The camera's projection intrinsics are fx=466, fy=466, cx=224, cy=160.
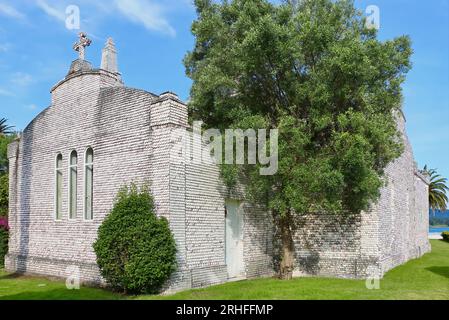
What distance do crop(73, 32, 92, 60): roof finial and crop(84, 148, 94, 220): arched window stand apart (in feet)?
13.6

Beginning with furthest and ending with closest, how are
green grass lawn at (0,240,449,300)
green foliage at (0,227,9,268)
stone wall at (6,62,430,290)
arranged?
green foliage at (0,227,9,268), stone wall at (6,62,430,290), green grass lawn at (0,240,449,300)

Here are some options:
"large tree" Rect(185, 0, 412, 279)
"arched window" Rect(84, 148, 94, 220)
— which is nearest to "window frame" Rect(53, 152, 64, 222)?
"arched window" Rect(84, 148, 94, 220)

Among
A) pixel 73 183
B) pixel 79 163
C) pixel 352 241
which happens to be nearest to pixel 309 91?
pixel 352 241

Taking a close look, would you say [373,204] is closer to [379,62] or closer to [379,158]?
[379,158]

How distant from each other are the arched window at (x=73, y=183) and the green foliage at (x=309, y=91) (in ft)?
14.8

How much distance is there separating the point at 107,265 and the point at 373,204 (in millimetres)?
8296

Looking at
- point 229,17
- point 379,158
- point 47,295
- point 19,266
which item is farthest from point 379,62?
point 19,266

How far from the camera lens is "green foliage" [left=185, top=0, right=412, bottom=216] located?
11406 millimetres

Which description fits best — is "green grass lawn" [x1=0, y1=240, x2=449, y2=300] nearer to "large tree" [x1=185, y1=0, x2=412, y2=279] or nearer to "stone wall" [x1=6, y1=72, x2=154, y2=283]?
"stone wall" [x1=6, y1=72, x2=154, y2=283]

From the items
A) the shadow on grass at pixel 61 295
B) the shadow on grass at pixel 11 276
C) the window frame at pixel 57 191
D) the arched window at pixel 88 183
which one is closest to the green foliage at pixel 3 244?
the shadow on grass at pixel 11 276

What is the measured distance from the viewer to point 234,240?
14430mm

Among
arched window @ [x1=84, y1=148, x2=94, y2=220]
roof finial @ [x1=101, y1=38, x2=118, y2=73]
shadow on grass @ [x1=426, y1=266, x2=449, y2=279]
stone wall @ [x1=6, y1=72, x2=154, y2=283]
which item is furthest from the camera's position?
shadow on grass @ [x1=426, y1=266, x2=449, y2=279]

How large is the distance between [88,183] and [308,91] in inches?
281

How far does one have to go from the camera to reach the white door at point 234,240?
14.2 m
